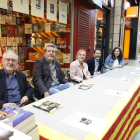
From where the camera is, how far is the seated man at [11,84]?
189 cm

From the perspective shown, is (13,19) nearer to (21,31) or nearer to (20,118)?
(21,31)

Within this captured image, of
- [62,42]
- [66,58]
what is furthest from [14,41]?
[66,58]

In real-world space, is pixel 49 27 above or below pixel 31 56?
above

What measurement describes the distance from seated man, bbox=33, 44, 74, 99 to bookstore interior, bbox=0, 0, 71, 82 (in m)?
1.17

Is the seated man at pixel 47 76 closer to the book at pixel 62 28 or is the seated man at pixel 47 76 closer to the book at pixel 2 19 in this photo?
the book at pixel 62 28

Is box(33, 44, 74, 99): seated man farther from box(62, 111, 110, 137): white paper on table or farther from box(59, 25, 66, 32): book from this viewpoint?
box(59, 25, 66, 32): book

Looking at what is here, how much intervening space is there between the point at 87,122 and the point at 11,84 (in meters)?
1.32

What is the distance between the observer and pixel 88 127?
3.37ft

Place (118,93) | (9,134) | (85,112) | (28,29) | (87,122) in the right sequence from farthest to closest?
1. (28,29)
2. (118,93)
3. (85,112)
4. (87,122)
5. (9,134)

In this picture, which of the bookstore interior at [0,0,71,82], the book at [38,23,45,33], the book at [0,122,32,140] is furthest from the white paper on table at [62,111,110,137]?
the book at [38,23,45,33]

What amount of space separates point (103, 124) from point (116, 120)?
184 mm

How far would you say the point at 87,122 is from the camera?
109cm

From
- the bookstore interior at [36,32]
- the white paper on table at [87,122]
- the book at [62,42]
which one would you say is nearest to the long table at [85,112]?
the white paper on table at [87,122]

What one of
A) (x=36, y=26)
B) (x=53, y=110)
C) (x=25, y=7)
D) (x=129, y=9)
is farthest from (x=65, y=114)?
(x=129, y=9)
